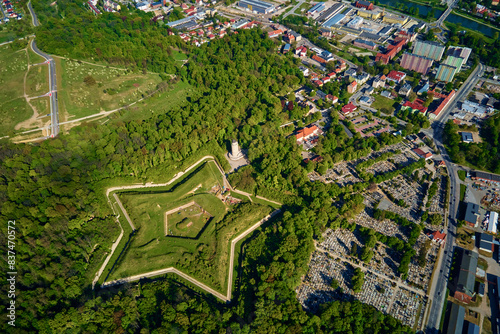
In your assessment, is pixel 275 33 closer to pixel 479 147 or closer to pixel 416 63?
pixel 416 63

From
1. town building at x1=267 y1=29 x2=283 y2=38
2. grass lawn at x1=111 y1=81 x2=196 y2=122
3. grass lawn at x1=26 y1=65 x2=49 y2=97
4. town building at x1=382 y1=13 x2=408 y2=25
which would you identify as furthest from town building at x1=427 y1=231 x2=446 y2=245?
grass lawn at x1=26 y1=65 x2=49 y2=97

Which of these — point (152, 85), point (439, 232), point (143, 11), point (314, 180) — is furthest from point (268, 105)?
point (143, 11)

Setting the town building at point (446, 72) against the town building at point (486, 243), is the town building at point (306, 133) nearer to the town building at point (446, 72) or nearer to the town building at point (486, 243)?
the town building at point (486, 243)

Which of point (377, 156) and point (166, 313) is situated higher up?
point (377, 156)

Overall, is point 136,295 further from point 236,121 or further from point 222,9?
point 222,9

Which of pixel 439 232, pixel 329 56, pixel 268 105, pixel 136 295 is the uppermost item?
pixel 329 56

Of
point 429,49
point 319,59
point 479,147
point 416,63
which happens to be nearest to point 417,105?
point 479,147

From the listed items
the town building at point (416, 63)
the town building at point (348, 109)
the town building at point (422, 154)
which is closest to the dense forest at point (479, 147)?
the town building at point (422, 154)

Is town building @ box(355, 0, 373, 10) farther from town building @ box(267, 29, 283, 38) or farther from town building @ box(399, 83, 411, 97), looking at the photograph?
town building @ box(399, 83, 411, 97)
